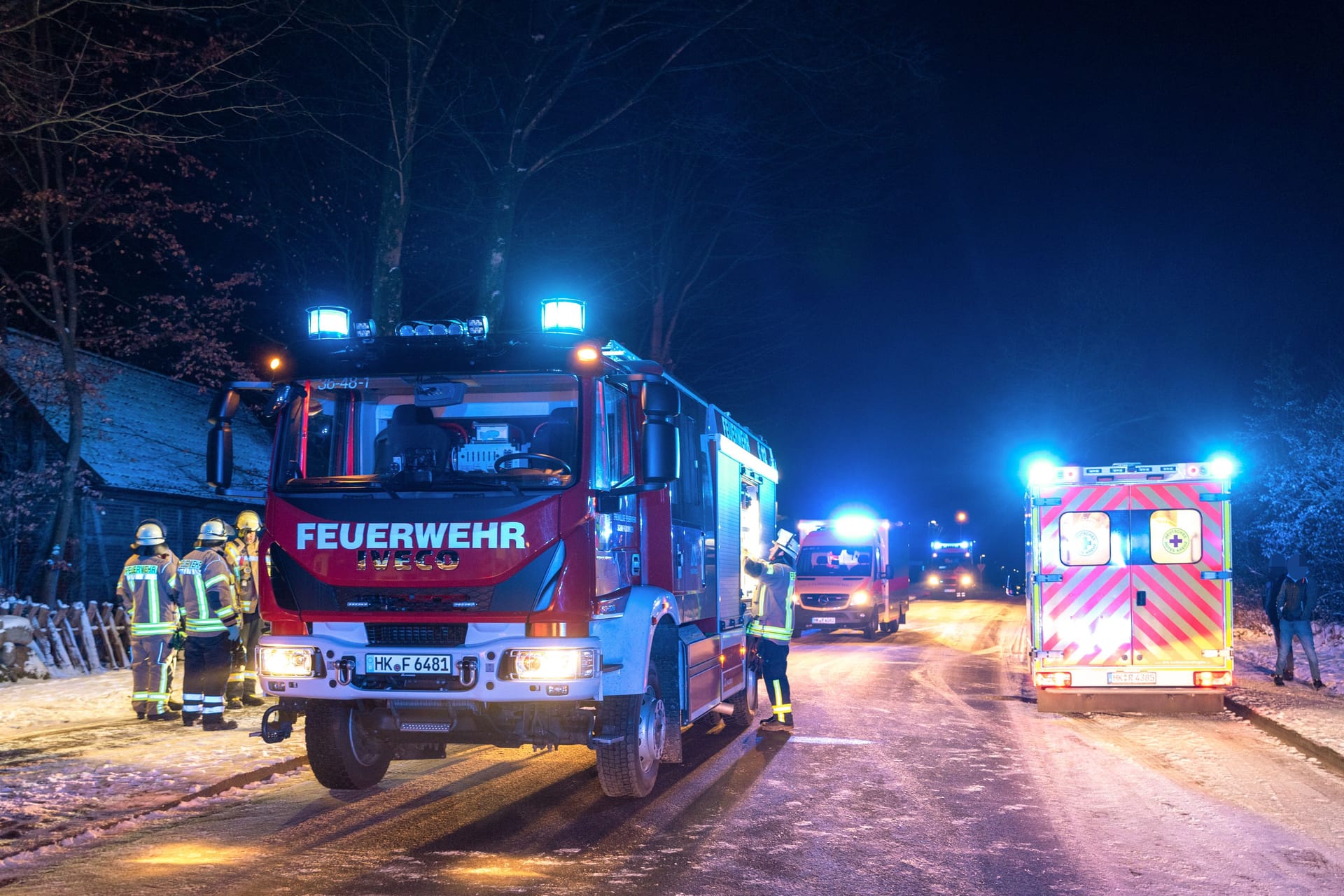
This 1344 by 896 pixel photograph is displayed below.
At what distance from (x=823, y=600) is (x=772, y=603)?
1498cm

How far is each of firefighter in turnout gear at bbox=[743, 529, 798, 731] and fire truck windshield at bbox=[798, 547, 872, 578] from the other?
577 inches

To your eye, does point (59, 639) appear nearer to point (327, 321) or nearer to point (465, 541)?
point (327, 321)

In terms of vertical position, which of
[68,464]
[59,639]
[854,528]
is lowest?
[59,639]

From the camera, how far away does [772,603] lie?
1255 centimetres

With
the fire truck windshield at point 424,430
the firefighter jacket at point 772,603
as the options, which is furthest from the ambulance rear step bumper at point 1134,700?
the fire truck windshield at point 424,430

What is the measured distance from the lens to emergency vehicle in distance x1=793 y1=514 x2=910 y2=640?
27016 mm

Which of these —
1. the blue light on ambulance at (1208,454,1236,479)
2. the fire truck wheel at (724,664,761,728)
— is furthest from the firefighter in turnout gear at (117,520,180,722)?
the blue light on ambulance at (1208,454,1236,479)

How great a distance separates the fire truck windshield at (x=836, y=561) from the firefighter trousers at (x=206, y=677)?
666 inches

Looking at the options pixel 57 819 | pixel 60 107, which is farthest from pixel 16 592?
pixel 57 819

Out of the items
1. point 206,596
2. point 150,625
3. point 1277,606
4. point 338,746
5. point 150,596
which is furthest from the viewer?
point 1277,606

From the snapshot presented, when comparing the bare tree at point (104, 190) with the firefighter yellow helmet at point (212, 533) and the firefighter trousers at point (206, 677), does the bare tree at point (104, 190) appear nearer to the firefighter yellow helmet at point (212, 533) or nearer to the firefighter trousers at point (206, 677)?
the firefighter yellow helmet at point (212, 533)

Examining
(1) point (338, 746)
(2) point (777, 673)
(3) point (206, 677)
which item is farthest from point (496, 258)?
(1) point (338, 746)

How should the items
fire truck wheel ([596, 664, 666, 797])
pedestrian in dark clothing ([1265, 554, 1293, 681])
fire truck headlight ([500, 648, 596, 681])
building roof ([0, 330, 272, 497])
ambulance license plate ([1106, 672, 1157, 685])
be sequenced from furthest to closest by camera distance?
building roof ([0, 330, 272, 497]) < pedestrian in dark clothing ([1265, 554, 1293, 681]) < ambulance license plate ([1106, 672, 1157, 685]) < fire truck wheel ([596, 664, 666, 797]) < fire truck headlight ([500, 648, 596, 681])

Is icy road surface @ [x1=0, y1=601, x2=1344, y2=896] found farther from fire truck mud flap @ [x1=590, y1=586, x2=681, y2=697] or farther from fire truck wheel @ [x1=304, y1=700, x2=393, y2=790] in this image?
fire truck mud flap @ [x1=590, y1=586, x2=681, y2=697]
